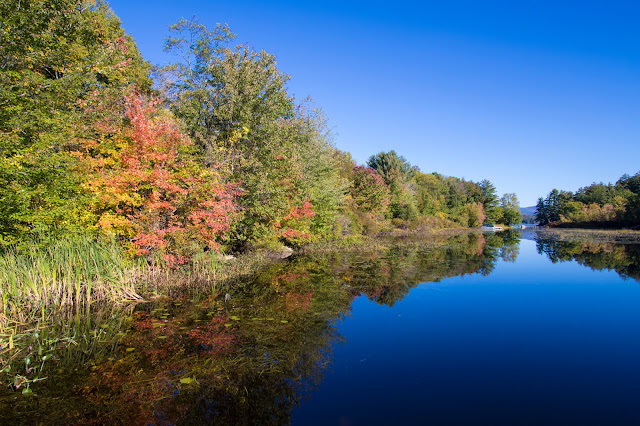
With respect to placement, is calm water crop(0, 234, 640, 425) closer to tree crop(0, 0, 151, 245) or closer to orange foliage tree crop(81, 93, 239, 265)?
orange foliage tree crop(81, 93, 239, 265)

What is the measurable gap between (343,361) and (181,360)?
9.82 ft

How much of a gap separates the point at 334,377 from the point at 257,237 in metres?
13.0

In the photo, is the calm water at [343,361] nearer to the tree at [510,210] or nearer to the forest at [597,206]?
the forest at [597,206]

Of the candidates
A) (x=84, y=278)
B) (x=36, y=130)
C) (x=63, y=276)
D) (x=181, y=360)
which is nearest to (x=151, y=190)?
(x=36, y=130)

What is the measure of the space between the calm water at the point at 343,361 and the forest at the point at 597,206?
65.4 metres

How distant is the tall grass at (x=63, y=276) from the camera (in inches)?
300

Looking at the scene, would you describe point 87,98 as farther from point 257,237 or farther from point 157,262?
point 257,237

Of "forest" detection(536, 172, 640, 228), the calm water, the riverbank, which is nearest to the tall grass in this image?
the riverbank

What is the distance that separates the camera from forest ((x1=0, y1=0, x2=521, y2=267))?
931 centimetres

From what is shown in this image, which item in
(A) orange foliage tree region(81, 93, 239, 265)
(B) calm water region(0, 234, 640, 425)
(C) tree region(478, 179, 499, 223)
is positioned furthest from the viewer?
(C) tree region(478, 179, 499, 223)

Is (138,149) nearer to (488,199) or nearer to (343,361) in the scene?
(343,361)

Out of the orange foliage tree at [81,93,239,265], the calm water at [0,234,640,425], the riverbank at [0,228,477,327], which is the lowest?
the calm water at [0,234,640,425]

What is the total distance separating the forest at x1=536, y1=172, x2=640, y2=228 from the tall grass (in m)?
74.0

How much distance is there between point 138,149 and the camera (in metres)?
11.7
